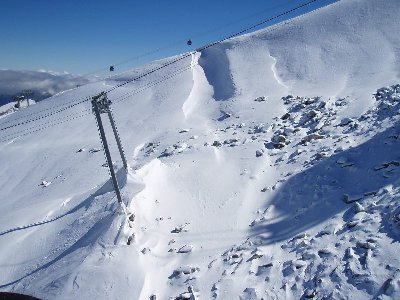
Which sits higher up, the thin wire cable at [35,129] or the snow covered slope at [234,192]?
the thin wire cable at [35,129]

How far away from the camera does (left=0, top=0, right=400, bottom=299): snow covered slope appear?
8867 mm

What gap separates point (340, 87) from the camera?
20547 mm

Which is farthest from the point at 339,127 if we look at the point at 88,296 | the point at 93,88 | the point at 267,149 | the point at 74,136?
the point at 93,88

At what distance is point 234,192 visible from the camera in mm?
13273

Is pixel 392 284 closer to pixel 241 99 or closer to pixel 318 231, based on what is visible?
pixel 318 231

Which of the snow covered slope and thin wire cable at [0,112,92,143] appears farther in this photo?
thin wire cable at [0,112,92,143]

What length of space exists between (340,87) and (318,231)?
43.6 feet

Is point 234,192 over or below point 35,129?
below

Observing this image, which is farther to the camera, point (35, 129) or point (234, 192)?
point (35, 129)

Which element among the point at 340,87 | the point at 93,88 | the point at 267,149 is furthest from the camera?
the point at 93,88

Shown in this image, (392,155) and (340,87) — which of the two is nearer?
(392,155)

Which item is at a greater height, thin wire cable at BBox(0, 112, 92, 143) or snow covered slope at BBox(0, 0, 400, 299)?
thin wire cable at BBox(0, 112, 92, 143)

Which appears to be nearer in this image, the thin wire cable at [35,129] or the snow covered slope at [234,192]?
the snow covered slope at [234,192]

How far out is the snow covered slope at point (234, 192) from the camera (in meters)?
8.87
